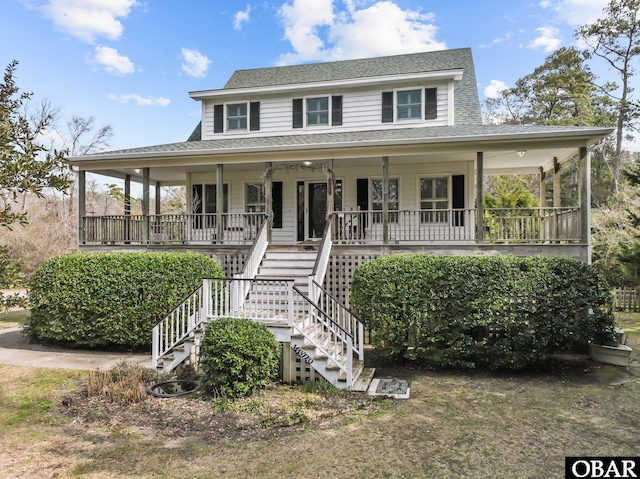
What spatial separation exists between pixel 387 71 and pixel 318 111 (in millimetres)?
3204

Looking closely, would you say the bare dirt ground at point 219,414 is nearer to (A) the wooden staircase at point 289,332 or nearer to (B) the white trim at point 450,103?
(A) the wooden staircase at point 289,332

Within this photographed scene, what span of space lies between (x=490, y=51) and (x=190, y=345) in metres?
27.4

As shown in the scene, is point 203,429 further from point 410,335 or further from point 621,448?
point 621,448

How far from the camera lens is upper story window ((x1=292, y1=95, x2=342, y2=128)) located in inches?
559

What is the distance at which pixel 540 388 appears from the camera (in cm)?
696

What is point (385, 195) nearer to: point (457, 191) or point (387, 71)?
point (457, 191)

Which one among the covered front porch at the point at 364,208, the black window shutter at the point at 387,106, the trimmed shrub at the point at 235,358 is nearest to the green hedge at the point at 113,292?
the covered front porch at the point at 364,208

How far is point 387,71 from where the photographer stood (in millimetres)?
15273

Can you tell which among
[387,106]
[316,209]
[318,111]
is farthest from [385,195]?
[318,111]

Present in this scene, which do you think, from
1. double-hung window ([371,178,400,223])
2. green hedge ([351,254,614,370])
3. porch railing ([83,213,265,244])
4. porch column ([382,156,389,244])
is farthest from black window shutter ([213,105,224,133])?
green hedge ([351,254,614,370])

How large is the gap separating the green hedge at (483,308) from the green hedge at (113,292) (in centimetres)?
421

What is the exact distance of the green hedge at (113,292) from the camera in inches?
364

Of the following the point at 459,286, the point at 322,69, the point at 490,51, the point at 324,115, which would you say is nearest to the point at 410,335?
the point at 459,286

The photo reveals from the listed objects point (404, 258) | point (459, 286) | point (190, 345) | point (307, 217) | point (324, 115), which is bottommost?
point (190, 345)
